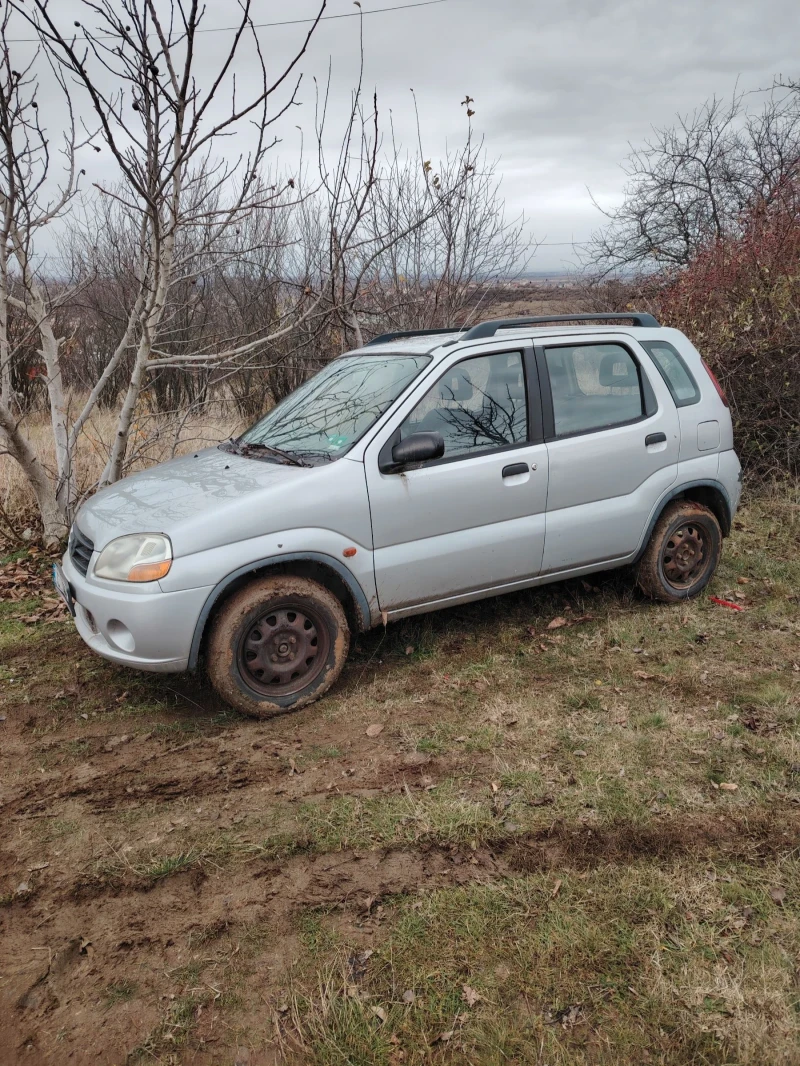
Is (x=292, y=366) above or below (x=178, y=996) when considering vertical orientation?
above

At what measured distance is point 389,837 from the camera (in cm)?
299

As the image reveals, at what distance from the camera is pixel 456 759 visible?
3.54m

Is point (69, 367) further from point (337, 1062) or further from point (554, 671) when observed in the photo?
point (337, 1062)

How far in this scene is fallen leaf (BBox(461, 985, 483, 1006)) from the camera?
223 cm

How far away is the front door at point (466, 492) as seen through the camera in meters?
4.06

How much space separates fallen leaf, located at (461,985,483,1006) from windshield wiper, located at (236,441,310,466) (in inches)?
101

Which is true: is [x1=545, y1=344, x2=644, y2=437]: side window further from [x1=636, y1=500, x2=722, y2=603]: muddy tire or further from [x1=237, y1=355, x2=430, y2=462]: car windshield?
[x1=237, y1=355, x2=430, y2=462]: car windshield

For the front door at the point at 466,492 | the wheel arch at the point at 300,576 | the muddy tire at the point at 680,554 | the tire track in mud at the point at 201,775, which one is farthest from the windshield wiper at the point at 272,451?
the muddy tire at the point at 680,554

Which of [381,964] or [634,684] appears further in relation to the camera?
[634,684]

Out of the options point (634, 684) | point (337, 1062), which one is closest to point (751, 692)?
point (634, 684)

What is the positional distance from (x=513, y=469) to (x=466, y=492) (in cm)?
34

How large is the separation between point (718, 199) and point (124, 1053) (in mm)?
19722

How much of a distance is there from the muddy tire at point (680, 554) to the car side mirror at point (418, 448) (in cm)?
186

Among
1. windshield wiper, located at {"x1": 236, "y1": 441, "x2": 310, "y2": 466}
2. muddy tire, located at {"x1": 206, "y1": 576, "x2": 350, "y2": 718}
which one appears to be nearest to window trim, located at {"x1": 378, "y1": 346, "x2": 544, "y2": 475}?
windshield wiper, located at {"x1": 236, "y1": 441, "x2": 310, "y2": 466}
